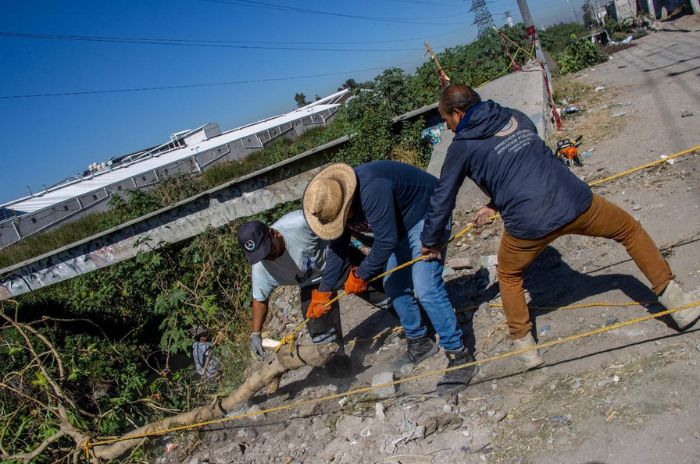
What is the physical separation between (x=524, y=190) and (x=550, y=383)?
1216 millimetres

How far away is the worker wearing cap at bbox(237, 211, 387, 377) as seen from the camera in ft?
11.2

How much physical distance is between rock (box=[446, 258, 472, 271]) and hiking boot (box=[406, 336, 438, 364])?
4.36 ft

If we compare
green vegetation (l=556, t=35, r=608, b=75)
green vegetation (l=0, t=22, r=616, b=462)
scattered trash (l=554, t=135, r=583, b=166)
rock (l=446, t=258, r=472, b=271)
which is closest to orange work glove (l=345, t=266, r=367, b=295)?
rock (l=446, t=258, r=472, b=271)

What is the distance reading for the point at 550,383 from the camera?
10.1ft

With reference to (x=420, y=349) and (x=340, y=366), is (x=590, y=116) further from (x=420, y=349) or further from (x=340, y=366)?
(x=340, y=366)

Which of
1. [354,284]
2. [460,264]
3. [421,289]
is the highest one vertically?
[354,284]

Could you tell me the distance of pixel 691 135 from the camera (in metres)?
5.79

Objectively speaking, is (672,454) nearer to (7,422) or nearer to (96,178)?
(7,422)

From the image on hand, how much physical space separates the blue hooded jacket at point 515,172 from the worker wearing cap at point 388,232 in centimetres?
48

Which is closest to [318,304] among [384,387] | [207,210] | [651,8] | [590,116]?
[384,387]

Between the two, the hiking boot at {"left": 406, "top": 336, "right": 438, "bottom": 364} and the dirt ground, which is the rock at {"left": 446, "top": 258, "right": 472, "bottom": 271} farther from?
the hiking boot at {"left": 406, "top": 336, "right": 438, "bottom": 364}

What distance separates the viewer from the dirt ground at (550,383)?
8.45 ft

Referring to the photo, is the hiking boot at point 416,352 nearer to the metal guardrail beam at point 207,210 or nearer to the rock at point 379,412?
the rock at point 379,412

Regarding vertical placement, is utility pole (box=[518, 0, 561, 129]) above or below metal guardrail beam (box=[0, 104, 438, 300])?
above
